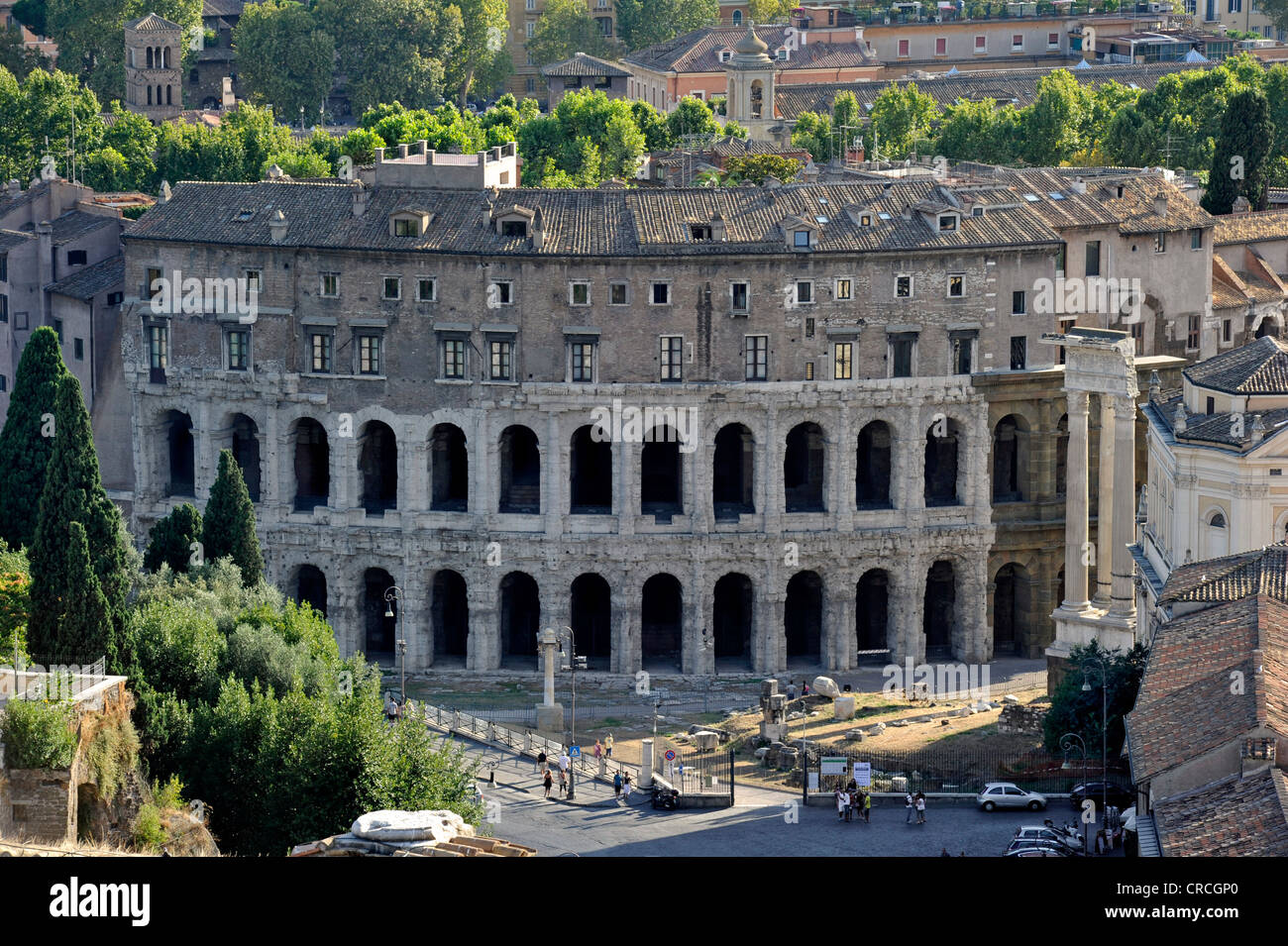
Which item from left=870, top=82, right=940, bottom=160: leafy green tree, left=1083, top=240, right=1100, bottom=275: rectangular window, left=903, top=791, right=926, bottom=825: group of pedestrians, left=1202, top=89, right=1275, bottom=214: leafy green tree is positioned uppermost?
left=870, top=82, right=940, bottom=160: leafy green tree

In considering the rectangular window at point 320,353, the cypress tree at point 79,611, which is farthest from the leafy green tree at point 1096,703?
the rectangular window at point 320,353

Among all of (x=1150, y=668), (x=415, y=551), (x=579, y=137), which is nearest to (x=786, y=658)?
(x=415, y=551)

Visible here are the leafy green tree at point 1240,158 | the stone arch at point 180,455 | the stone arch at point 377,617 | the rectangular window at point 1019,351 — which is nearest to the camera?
the rectangular window at point 1019,351

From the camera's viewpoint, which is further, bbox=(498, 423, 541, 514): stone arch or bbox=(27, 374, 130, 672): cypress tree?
bbox=(498, 423, 541, 514): stone arch

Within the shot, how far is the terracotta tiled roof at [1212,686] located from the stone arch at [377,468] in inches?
1693

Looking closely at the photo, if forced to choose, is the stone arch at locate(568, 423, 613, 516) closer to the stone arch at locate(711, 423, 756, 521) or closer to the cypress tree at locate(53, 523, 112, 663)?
the stone arch at locate(711, 423, 756, 521)

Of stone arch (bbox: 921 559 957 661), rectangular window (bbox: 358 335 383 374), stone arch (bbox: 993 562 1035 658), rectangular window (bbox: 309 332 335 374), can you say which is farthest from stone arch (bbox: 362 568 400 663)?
stone arch (bbox: 993 562 1035 658)

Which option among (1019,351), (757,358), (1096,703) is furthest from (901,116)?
(1096,703)

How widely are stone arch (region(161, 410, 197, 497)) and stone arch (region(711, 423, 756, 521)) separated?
21511 millimetres

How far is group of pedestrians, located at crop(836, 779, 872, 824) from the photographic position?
9344cm

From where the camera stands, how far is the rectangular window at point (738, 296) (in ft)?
382

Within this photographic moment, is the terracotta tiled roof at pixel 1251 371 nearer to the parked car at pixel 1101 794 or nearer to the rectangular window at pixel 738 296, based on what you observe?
the parked car at pixel 1101 794
